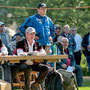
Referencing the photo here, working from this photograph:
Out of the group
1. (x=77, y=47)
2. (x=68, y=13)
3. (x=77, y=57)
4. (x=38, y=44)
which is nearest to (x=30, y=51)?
(x=38, y=44)

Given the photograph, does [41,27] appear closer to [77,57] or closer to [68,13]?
[77,57]

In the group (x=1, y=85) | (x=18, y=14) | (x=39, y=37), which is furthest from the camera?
(x=18, y=14)

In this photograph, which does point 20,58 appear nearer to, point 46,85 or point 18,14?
point 46,85

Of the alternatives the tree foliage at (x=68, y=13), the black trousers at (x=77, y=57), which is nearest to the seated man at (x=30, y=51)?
the black trousers at (x=77, y=57)

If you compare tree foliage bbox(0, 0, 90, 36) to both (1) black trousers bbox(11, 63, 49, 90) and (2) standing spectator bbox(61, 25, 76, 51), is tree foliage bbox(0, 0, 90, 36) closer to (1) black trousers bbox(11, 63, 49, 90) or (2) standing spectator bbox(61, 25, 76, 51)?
(2) standing spectator bbox(61, 25, 76, 51)

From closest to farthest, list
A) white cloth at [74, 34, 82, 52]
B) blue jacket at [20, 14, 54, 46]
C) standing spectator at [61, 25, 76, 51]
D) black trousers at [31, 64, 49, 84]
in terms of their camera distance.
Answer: black trousers at [31, 64, 49, 84], blue jacket at [20, 14, 54, 46], standing spectator at [61, 25, 76, 51], white cloth at [74, 34, 82, 52]

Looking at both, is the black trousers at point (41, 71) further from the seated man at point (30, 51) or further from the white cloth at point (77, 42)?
the white cloth at point (77, 42)

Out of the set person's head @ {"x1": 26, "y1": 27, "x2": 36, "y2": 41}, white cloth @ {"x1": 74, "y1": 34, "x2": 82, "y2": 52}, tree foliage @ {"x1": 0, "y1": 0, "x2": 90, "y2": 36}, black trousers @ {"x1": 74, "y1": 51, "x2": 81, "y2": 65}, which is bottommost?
black trousers @ {"x1": 74, "y1": 51, "x2": 81, "y2": 65}

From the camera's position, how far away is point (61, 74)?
9578 millimetres

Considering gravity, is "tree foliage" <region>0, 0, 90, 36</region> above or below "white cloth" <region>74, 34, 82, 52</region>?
above

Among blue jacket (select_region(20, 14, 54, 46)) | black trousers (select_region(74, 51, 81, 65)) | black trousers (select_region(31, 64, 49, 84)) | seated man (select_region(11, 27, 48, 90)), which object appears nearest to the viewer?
seated man (select_region(11, 27, 48, 90))

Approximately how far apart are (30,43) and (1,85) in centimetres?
262

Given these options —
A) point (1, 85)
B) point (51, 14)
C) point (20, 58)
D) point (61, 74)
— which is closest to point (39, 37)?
point (61, 74)

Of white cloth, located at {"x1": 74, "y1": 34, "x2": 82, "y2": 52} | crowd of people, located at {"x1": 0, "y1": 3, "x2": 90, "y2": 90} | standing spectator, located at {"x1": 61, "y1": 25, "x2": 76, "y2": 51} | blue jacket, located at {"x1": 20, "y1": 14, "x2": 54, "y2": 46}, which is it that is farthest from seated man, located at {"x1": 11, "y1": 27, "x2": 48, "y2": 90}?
white cloth, located at {"x1": 74, "y1": 34, "x2": 82, "y2": 52}
